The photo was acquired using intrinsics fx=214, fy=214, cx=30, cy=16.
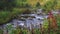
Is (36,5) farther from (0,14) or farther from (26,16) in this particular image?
(0,14)

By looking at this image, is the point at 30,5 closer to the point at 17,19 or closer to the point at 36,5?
the point at 36,5

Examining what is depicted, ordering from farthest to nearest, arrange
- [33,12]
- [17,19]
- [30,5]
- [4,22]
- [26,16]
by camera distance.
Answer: [30,5], [33,12], [26,16], [17,19], [4,22]

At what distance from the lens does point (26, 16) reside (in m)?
8.48

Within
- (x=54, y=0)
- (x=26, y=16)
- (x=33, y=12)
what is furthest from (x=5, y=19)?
(x=54, y=0)

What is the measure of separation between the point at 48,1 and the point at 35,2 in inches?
24.8

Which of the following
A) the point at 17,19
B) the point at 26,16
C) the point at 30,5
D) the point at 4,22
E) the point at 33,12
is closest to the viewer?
the point at 4,22

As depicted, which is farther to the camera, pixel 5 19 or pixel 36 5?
pixel 36 5

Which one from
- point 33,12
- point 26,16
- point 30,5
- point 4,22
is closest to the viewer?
point 4,22

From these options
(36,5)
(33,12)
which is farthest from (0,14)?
(36,5)

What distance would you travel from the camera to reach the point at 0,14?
26.2 ft

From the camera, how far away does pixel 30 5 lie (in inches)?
384

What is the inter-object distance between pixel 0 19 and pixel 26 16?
53.5 inches

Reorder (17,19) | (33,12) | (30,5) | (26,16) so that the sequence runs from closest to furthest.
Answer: (17,19), (26,16), (33,12), (30,5)

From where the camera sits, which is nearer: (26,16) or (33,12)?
(26,16)
